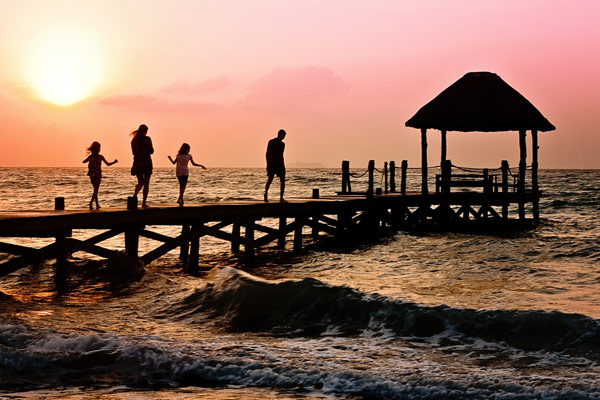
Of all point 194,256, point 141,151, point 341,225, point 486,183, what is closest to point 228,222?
point 194,256

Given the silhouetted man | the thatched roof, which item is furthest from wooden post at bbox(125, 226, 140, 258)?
the thatched roof

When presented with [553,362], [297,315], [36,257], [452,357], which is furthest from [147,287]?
[553,362]

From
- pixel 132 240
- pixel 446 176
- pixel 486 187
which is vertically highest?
pixel 446 176

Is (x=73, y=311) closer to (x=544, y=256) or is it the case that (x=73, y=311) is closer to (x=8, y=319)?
(x=8, y=319)

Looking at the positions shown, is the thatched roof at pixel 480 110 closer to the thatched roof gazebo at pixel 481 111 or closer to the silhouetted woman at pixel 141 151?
the thatched roof gazebo at pixel 481 111

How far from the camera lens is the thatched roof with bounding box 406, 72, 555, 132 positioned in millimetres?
27156

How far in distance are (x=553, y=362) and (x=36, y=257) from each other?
350 inches

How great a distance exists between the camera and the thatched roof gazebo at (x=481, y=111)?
27.2m

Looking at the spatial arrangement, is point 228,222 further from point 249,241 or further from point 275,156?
point 275,156

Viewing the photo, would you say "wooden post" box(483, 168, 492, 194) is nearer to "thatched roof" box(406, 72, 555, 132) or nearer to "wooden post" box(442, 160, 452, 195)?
"wooden post" box(442, 160, 452, 195)

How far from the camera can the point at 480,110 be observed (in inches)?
1073

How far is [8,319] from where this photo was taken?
35.3ft

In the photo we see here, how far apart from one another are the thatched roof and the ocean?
959 centimetres

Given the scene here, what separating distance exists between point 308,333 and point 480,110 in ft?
59.0
